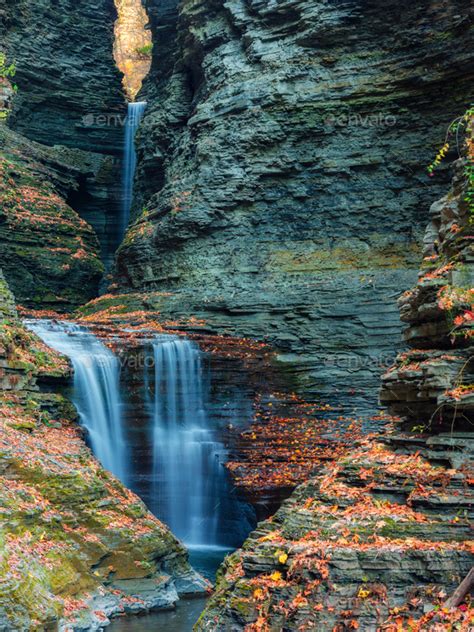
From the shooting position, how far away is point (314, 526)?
27.7 ft

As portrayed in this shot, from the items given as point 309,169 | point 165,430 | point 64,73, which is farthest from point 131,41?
point 165,430

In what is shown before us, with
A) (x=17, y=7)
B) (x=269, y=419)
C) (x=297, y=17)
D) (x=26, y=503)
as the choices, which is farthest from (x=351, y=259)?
(x=17, y=7)

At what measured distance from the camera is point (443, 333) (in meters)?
9.28

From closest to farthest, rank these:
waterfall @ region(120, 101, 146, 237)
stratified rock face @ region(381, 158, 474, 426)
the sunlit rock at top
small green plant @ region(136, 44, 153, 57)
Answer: stratified rock face @ region(381, 158, 474, 426)
waterfall @ region(120, 101, 146, 237)
small green plant @ region(136, 44, 153, 57)
the sunlit rock at top

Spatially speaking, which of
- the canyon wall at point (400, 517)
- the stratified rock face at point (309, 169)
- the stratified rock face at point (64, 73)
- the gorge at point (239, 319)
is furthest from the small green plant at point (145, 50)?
the canyon wall at point (400, 517)

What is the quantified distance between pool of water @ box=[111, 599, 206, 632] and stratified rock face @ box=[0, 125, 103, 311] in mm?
17335

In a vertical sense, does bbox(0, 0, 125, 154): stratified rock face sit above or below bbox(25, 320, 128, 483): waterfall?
above

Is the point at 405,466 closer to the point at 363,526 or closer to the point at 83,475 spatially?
the point at 363,526

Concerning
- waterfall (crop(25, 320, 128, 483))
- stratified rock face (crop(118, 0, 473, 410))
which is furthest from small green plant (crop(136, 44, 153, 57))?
waterfall (crop(25, 320, 128, 483))

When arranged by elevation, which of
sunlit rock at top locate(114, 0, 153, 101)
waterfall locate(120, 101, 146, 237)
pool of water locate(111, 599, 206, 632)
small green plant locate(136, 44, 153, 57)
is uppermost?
sunlit rock at top locate(114, 0, 153, 101)

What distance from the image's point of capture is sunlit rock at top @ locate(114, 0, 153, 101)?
49719mm

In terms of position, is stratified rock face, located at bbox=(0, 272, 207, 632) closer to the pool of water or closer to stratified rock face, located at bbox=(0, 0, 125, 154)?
the pool of water

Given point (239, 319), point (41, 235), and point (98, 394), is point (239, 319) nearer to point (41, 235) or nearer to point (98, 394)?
point (98, 394)

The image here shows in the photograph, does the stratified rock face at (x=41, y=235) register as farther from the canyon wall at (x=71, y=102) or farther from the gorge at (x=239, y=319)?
the canyon wall at (x=71, y=102)
